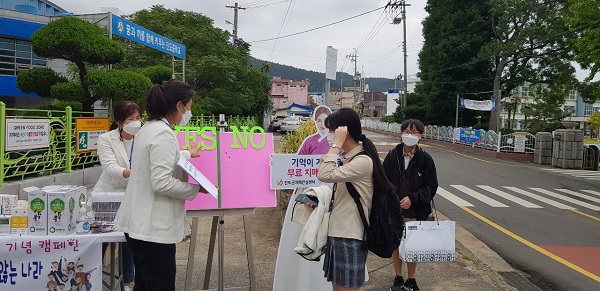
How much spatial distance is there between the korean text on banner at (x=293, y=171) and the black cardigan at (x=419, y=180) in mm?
876

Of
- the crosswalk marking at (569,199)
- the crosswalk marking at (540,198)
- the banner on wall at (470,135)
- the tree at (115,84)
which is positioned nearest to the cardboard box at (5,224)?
the tree at (115,84)

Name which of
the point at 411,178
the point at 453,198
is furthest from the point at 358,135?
the point at 453,198

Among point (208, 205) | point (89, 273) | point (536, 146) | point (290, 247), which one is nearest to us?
point (89, 273)

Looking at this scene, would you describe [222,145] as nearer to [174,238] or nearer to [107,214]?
[107,214]

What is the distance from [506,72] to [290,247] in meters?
31.2

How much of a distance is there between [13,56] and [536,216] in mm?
26985

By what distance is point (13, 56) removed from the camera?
83.0 ft

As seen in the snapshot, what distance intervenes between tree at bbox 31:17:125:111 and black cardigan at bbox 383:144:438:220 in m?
7.93

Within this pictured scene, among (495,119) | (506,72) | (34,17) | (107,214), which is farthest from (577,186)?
(34,17)

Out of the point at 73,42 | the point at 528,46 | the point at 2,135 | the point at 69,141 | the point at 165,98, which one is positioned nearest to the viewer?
the point at 165,98

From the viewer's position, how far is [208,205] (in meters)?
3.74

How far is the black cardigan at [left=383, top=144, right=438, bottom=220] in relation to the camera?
→ 435 cm

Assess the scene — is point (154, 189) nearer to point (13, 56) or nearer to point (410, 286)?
point (410, 286)

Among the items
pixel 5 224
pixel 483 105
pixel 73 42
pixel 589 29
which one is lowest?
pixel 5 224
